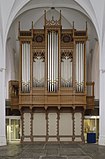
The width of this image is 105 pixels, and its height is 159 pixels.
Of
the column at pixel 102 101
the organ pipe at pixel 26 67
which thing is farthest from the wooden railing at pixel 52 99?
the column at pixel 102 101

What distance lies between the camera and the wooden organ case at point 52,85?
60.2 ft

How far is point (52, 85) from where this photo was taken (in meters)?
18.5

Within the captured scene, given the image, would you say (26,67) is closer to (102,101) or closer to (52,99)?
(52,99)

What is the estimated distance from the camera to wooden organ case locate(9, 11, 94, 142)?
60.2 ft

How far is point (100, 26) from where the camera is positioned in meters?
17.7

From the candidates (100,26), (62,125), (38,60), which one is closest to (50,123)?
(62,125)

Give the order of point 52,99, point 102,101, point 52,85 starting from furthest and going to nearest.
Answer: point 52,85 < point 52,99 < point 102,101

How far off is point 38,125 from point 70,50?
15.4 feet

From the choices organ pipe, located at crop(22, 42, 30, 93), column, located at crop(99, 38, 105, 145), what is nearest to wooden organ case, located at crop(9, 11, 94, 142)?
organ pipe, located at crop(22, 42, 30, 93)

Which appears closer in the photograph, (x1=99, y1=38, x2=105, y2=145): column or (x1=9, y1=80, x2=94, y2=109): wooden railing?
(x1=99, y1=38, x2=105, y2=145): column

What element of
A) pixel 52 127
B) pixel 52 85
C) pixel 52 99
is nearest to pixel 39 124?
pixel 52 127

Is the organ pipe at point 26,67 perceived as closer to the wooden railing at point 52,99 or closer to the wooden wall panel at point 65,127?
the wooden railing at point 52,99

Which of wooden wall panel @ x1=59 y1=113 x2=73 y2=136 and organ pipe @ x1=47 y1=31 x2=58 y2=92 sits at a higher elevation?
organ pipe @ x1=47 y1=31 x2=58 y2=92

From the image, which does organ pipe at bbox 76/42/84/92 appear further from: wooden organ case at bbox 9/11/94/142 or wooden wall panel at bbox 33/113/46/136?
wooden wall panel at bbox 33/113/46/136
